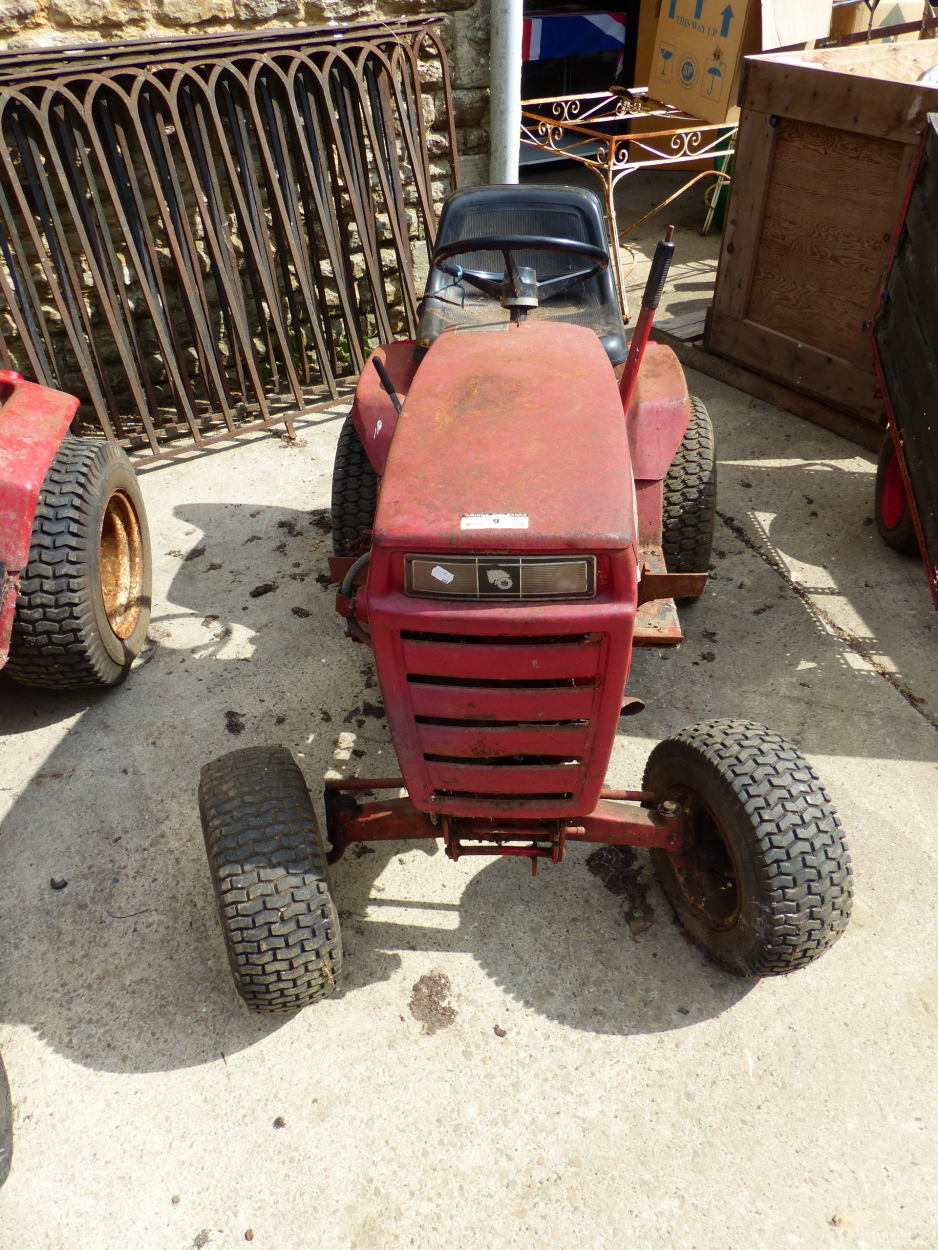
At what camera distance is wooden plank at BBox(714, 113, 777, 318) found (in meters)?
4.34

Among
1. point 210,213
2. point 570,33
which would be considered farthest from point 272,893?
point 570,33

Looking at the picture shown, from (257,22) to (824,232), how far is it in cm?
290

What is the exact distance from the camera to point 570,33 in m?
8.43

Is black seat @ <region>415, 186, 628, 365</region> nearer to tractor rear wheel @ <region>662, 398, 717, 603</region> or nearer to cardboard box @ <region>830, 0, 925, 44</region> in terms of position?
tractor rear wheel @ <region>662, 398, 717, 603</region>

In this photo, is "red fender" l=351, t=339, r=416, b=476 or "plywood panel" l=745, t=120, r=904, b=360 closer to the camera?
"red fender" l=351, t=339, r=416, b=476

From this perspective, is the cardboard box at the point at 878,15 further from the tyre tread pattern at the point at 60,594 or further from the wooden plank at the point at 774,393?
the tyre tread pattern at the point at 60,594

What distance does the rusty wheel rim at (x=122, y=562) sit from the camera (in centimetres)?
316

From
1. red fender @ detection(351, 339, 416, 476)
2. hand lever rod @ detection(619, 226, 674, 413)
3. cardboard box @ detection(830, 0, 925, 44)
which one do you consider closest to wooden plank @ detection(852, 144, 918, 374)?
hand lever rod @ detection(619, 226, 674, 413)

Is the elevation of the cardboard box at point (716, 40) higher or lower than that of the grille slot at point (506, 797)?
higher

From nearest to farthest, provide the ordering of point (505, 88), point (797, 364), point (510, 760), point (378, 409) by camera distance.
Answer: point (510, 760), point (378, 409), point (797, 364), point (505, 88)

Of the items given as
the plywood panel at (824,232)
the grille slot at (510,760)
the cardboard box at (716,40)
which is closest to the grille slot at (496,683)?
the grille slot at (510,760)

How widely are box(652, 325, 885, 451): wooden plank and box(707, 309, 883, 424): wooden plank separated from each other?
0.14ft

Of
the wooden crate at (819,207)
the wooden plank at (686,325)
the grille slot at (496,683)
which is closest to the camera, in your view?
the grille slot at (496,683)

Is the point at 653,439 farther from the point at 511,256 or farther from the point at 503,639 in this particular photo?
the point at 503,639
